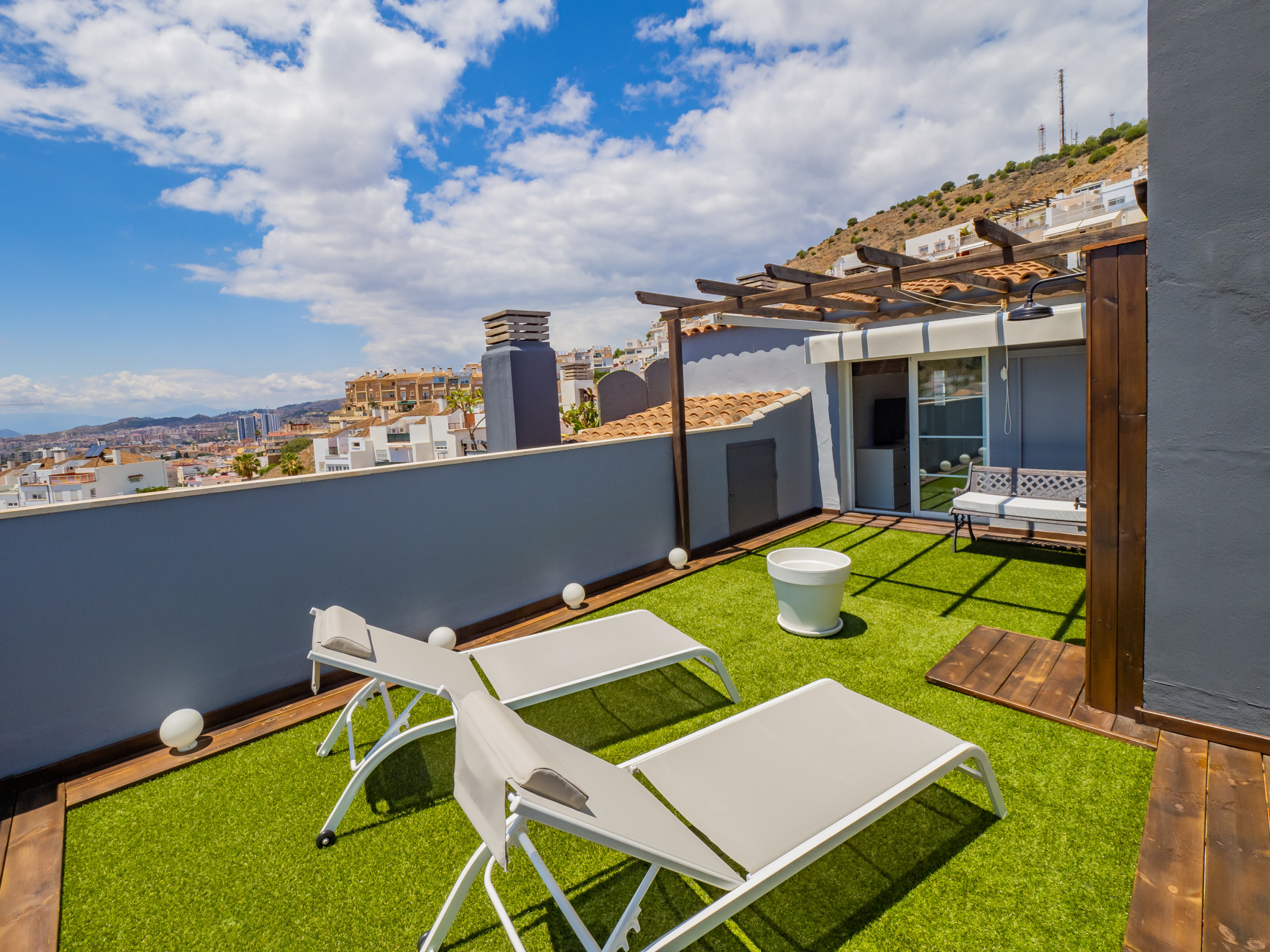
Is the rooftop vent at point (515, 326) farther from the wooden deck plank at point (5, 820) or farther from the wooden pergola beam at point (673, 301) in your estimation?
the wooden deck plank at point (5, 820)

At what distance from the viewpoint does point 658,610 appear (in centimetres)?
810

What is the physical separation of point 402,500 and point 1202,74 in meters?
7.86

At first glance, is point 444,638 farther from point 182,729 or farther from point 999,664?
point 999,664

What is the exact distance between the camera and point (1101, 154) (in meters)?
70.0

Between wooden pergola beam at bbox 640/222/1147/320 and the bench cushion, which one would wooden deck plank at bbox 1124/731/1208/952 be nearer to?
wooden pergola beam at bbox 640/222/1147/320

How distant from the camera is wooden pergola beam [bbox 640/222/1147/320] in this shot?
17.7 feet

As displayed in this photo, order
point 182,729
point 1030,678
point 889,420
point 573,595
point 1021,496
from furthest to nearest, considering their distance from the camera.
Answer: point 889,420, point 1021,496, point 573,595, point 1030,678, point 182,729

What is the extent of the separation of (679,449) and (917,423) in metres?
5.33

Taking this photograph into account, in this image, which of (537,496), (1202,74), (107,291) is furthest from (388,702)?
(107,291)

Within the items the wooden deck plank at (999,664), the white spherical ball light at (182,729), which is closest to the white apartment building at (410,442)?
the white spherical ball light at (182,729)

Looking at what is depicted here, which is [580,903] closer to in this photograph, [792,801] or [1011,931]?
[792,801]

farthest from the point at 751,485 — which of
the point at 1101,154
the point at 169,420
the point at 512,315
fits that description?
the point at 1101,154

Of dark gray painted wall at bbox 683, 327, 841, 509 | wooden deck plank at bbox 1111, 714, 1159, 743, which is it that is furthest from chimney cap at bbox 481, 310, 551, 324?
wooden deck plank at bbox 1111, 714, 1159, 743

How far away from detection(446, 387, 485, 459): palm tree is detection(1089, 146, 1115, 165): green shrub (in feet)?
272
